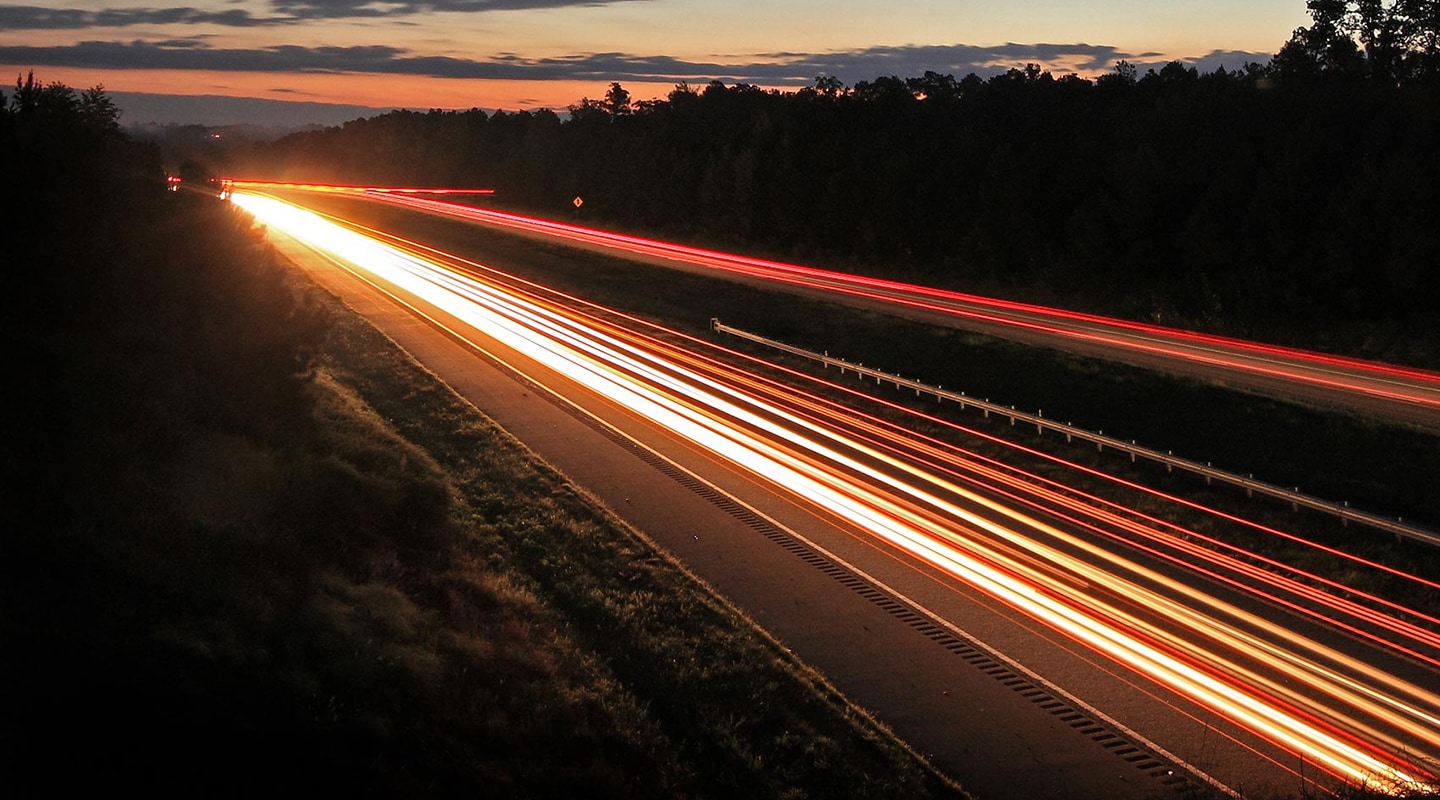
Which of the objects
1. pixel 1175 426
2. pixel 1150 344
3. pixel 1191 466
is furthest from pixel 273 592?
pixel 1150 344

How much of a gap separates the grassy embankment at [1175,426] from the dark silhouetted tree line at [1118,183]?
37.4ft

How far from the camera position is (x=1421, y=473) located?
18812mm

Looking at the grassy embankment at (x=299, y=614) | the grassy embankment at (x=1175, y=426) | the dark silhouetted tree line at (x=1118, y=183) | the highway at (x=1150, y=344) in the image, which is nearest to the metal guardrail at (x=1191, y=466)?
the grassy embankment at (x=1175, y=426)

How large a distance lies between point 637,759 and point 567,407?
53.8 feet

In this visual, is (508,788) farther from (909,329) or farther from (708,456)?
(909,329)

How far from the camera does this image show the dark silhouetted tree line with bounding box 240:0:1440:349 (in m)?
38.1

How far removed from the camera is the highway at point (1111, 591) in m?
9.55

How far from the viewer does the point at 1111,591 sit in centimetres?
1295

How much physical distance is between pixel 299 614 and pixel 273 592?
49cm

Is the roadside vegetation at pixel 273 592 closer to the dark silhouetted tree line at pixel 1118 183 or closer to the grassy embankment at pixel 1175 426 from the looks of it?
the grassy embankment at pixel 1175 426

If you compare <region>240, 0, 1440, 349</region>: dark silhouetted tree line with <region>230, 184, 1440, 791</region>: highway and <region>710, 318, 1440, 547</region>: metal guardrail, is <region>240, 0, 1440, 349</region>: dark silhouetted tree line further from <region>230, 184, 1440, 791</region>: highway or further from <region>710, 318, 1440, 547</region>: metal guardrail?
<region>710, 318, 1440, 547</region>: metal guardrail

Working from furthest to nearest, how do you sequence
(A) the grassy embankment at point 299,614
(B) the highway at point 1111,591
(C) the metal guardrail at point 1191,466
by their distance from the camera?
(C) the metal guardrail at point 1191,466 < (B) the highway at point 1111,591 < (A) the grassy embankment at point 299,614

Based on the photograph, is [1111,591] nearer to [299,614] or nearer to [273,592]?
[299,614]

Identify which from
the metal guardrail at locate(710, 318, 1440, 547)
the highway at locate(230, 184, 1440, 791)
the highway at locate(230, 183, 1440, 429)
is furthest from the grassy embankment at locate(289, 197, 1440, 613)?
the highway at locate(230, 183, 1440, 429)
